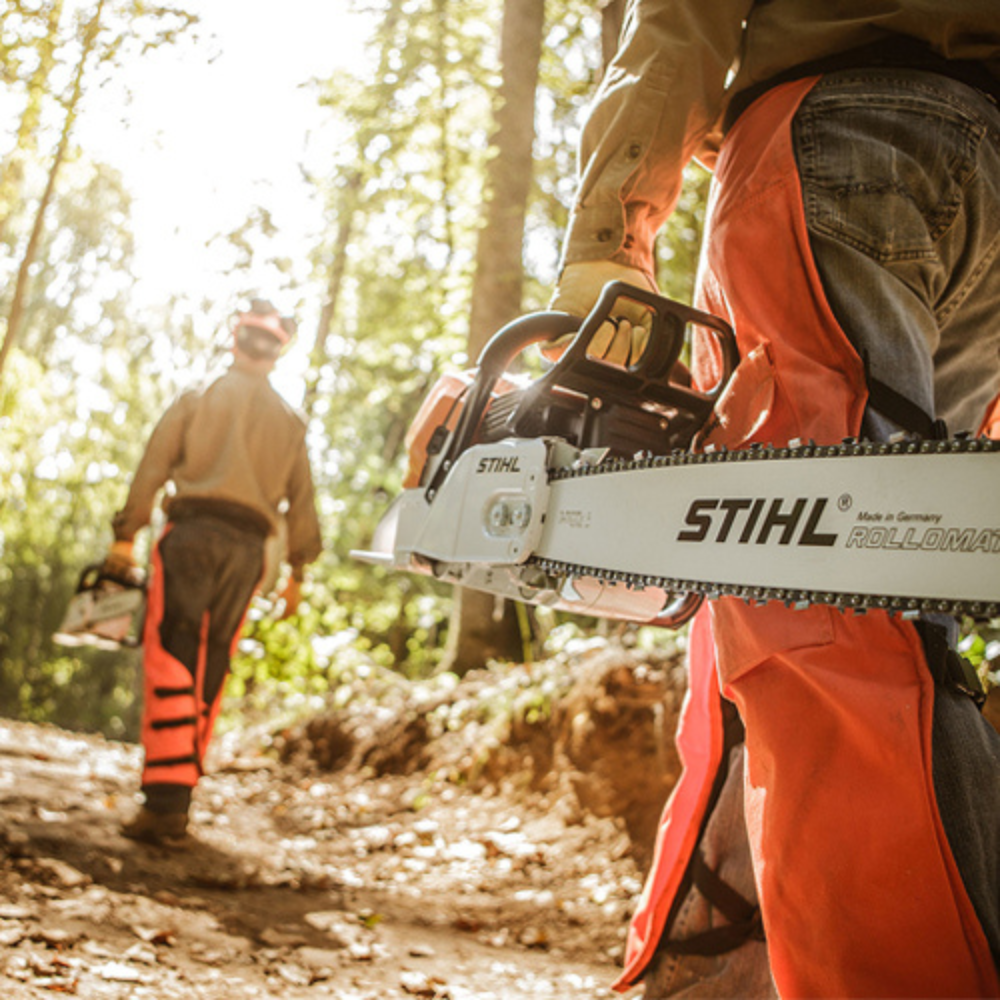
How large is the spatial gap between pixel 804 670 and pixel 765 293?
0.55 metres

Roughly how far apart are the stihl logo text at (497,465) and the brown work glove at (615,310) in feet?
0.75

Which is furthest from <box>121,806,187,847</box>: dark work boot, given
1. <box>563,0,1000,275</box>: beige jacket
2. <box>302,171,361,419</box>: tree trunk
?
<box>302,171,361,419</box>: tree trunk

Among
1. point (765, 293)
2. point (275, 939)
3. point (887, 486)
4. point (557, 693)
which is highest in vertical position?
point (765, 293)

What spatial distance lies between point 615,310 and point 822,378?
0.44 meters

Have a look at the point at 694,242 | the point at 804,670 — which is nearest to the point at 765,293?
the point at 804,670

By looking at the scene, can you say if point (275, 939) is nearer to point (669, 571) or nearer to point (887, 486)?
point (669, 571)

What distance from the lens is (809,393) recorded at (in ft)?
4.17

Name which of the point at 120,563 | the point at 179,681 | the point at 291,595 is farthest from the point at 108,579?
the point at 291,595

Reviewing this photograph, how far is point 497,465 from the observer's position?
1.69m

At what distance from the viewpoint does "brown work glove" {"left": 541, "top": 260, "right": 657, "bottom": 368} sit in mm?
1593

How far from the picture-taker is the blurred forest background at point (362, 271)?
5.03 metres

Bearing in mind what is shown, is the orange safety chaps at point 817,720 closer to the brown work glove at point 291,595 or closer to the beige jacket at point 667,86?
the beige jacket at point 667,86

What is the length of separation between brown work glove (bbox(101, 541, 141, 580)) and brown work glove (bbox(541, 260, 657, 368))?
283 centimetres

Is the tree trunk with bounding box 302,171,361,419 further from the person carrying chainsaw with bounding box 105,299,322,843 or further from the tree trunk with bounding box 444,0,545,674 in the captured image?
the person carrying chainsaw with bounding box 105,299,322,843
